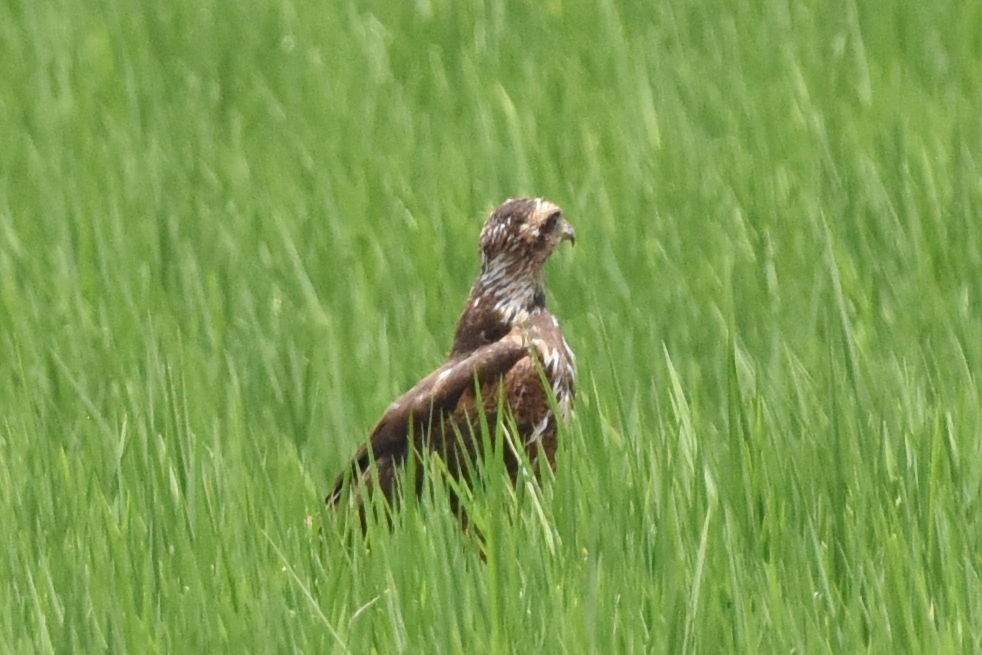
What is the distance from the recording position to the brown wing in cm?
378

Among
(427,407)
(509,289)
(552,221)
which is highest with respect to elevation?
(552,221)

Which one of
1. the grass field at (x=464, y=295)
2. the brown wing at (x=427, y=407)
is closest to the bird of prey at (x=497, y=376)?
the brown wing at (x=427, y=407)

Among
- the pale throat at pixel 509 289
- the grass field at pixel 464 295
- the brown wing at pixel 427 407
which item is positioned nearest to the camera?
the grass field at pixel 464 295

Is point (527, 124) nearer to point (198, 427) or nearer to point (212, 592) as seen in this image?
point (198, 427)

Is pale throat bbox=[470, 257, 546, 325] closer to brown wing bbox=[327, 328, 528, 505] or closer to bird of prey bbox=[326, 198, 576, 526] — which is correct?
bird of prey bbox=[326, 198, 576, 526]

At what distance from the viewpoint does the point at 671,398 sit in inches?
138

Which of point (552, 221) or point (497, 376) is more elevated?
point (552, 221)

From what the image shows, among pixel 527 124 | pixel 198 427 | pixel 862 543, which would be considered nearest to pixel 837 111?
pixel 527 124

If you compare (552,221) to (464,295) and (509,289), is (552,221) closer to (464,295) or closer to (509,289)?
(509,289)

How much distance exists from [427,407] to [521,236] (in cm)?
52

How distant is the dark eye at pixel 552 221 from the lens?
4168 mm

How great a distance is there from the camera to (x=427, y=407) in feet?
12.4

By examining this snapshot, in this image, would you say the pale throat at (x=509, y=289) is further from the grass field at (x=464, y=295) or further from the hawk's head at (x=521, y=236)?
the grass field at (x=464, y=295)

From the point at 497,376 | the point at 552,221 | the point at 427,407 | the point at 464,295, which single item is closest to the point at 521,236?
the point at 552,221
